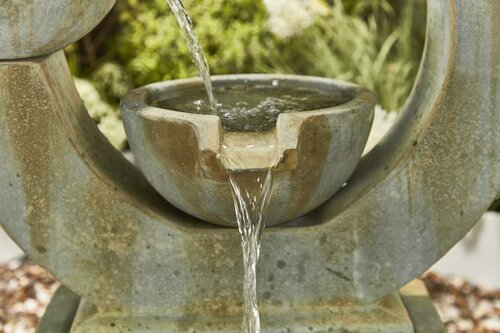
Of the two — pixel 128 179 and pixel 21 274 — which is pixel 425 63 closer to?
pixel 128 179

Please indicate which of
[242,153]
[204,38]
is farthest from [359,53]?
[242,153]

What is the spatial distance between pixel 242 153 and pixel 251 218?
257 millimetres

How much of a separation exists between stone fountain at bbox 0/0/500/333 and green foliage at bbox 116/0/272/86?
9.57 ft

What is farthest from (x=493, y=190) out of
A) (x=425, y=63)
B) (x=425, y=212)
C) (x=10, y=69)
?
(x=10, y=69)

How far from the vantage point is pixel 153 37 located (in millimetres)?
5715

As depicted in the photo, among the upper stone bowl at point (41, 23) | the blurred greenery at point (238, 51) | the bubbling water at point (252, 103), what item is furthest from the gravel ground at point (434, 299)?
the upper stone bowl at point (41, 23)

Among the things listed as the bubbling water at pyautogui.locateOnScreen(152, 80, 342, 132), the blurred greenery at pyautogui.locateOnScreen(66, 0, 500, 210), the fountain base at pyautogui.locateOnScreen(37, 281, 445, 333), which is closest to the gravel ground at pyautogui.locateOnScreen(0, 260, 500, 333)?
the blurred greenery at pyautogui.locateOnScreen(66, 0, 500, 210)

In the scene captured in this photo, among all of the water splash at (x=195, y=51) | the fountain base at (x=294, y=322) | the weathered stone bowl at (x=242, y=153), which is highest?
the water splash at (x=195, y=51)

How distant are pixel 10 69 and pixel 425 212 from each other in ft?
4.52

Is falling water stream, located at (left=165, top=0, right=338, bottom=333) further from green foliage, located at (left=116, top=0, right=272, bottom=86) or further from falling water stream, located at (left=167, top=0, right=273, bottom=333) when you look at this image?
green foliage, located at (left=116, top=0, right=272, bottom=86)

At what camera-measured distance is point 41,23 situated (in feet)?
7.71

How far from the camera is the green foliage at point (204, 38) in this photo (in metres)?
5.64

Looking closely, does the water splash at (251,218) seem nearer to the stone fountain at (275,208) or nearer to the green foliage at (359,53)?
the stone fountain at (275,208)

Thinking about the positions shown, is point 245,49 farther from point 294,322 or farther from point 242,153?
point 242,153
